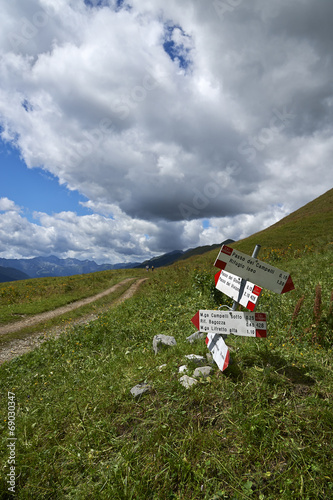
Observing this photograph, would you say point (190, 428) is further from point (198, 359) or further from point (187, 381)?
point (198, 359)

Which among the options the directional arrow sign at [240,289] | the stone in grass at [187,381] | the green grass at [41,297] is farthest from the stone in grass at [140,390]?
the green grass at [41,297]

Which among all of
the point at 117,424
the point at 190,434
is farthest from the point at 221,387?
the point at 117,424

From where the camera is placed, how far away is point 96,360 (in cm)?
757

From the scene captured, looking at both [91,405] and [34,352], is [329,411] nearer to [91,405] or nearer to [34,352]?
[91,405]

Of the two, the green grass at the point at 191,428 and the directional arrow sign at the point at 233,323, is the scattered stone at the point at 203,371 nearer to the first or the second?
the green grass at the point at 191,428

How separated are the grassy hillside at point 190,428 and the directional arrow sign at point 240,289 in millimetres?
1343

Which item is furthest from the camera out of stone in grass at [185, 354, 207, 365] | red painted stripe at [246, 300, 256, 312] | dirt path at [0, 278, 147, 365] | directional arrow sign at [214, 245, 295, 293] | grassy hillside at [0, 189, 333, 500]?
dirt path at [0, 278, 147, 365]

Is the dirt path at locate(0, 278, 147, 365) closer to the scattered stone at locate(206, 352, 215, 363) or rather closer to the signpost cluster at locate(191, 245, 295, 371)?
the scattered stone at locate(206, 352, 215, 363)

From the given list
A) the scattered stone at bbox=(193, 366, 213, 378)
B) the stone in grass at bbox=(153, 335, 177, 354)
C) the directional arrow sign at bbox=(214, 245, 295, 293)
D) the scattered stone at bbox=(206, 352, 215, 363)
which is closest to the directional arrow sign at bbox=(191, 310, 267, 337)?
the directional arrow sign at bbox=(214, 245, 295, 293)

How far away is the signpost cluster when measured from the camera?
433cm

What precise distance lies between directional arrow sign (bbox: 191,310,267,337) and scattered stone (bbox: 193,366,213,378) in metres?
0.77

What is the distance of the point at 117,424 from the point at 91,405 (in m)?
0.84

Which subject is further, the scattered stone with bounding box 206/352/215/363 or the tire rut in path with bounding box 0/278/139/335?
the tire rut in path with bounding box 0/278/139/335

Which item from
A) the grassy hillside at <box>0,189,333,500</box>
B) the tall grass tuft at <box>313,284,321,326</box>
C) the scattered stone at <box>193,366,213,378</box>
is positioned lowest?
the grassy hillside at <box>0,189,333,500</box>
